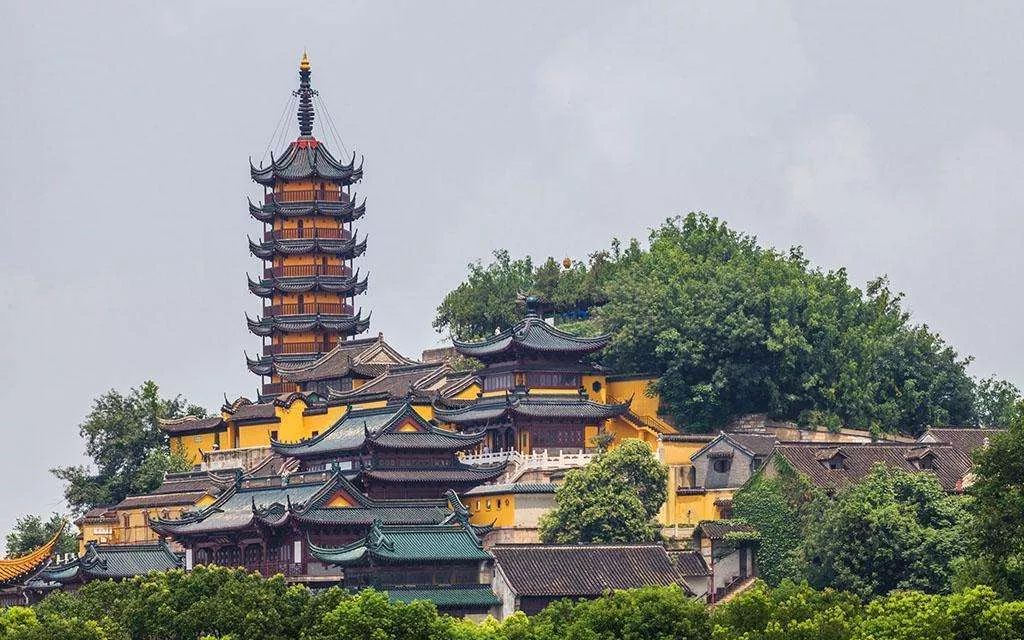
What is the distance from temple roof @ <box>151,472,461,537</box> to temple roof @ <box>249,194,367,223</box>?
826 inches

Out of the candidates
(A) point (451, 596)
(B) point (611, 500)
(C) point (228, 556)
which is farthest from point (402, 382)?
(A) point (451, 596)

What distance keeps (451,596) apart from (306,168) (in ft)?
110

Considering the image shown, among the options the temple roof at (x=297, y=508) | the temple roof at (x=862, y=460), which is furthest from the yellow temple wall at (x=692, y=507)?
the temple roof at (x=297, y=508)

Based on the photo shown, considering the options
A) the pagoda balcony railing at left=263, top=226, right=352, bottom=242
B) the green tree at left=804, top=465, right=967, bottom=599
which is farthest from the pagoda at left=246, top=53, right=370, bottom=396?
the green tree at left=804, top=465, right=967, bottom=599

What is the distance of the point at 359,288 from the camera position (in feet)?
367

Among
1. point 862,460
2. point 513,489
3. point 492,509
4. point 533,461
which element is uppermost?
point 533,461

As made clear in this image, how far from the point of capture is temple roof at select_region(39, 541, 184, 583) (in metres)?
90.1

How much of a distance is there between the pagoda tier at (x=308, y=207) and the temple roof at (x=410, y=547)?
92.8ft

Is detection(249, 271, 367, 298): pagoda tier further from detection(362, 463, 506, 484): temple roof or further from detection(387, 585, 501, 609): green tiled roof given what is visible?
detection(387, 585, 501, 609): green tiled roof

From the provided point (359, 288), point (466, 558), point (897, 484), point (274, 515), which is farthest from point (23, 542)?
point (897, 484)

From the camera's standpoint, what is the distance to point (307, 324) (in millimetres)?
110500

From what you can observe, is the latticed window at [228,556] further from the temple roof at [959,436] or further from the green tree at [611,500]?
the temple roof at [959,436]

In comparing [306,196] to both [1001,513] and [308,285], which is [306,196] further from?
[1001,513]

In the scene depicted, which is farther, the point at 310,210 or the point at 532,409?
the point at 310,210
